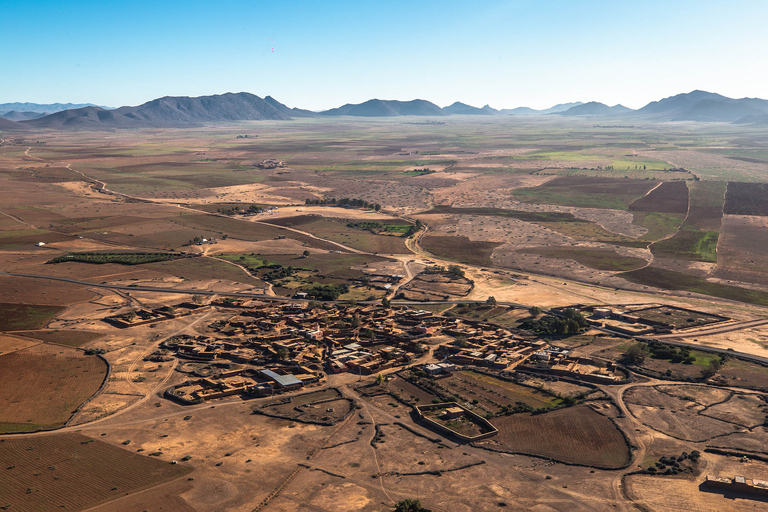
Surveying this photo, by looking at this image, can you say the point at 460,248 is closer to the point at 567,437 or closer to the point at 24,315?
the point at 567,437

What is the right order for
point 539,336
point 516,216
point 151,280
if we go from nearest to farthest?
point 539,336 < point 151,280 < point 516,216

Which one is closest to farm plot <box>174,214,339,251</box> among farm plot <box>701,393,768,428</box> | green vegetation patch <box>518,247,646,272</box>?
green vegetation patch <box>518,247,646,272</box>

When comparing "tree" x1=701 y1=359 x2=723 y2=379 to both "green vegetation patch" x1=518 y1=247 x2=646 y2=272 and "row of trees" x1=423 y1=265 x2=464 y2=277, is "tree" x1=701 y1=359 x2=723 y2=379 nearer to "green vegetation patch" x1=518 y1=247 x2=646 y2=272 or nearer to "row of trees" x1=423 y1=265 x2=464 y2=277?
"green vegetation patch" x1=518 y1=247 x2=646 y2=272

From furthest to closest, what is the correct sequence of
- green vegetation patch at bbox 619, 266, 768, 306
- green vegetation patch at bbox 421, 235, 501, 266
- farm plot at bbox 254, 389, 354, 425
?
1. green vegetation patch at bbox 421, 235, 501, 266
2. green vegetation patch at bbox 619, 266, 768, 306
3. farm plot at bbox 254, 389, 354, 425

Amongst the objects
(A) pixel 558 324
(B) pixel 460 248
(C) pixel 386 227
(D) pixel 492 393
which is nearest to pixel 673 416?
(D) pixel 492 393

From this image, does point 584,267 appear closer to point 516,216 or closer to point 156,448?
point 516,216

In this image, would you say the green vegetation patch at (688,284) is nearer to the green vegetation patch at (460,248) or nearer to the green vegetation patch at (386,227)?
the green vegetation patch at (460,248)

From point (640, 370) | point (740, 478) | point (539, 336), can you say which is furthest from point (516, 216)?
point (740, 478)
